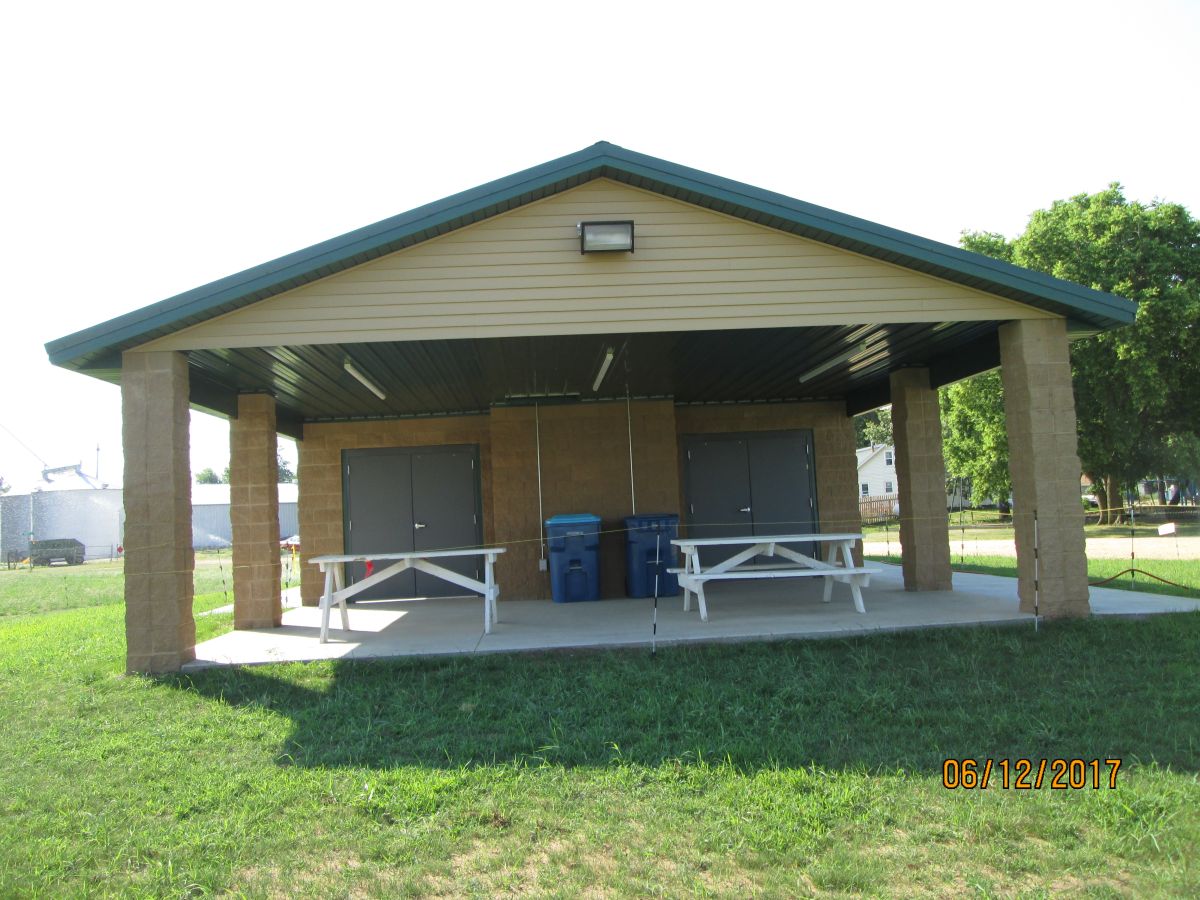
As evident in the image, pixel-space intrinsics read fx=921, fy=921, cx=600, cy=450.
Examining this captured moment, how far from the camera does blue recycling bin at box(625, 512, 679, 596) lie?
41.1ft

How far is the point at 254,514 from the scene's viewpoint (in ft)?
38.5

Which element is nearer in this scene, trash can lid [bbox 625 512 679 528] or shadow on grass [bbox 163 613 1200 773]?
shadow on grass [bbox 163 613 1200 773]

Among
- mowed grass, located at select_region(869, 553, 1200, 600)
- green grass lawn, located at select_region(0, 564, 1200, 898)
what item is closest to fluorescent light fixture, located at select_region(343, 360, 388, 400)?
green grass lawn, located at select_region(0, 564, 1200, 898)

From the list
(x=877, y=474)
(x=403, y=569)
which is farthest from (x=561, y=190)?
(x=877, y=474)

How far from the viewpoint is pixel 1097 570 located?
47.8 feet

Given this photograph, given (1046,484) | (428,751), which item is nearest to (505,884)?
(428,751)

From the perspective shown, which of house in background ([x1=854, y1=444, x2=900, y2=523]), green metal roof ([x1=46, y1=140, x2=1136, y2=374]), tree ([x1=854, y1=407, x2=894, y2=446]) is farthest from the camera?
tree ([x1=854, y1=407, x2=894, y2=446])

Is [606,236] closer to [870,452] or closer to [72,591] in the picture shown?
[72,591]

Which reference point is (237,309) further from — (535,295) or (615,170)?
(615,170)

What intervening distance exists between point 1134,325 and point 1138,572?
16.3 meters

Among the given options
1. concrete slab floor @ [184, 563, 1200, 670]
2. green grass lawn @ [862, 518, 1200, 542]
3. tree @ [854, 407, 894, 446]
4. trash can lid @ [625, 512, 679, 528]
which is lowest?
green grass lawn @ [862, 518, 1200, 542]

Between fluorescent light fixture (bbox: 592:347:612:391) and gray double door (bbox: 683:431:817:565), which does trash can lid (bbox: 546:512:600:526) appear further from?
gray double door (bbox: 683:431:817:565)

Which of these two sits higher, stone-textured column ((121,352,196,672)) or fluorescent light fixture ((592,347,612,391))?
fluorescent light fixture ((592,347,612,391))

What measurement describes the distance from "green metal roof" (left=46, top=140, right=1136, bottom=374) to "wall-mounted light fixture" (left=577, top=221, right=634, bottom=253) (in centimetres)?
49
